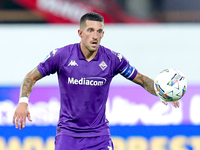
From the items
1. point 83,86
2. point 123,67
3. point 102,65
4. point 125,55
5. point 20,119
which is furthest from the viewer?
point 125,55

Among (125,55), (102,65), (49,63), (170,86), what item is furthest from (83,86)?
(125,55)

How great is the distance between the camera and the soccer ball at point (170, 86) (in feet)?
19.3

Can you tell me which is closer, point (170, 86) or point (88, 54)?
point (170, 86)

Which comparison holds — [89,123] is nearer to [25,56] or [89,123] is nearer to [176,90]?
[176,90]

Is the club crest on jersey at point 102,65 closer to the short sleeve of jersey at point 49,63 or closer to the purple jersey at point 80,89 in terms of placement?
the purple jersey at point 80,89

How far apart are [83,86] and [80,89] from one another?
0.05m

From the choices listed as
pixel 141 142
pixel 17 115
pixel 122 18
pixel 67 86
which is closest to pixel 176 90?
pixel 67 86

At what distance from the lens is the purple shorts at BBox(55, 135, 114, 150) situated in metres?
5.72

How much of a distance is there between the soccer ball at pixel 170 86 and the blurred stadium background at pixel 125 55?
4.29 metres

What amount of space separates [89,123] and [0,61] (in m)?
5.30

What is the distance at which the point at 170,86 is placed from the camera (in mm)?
5887

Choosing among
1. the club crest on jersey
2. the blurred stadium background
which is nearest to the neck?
the club crest on jersey

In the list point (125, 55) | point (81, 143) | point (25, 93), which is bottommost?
point (81, 143)

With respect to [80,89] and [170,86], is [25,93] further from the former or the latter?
[170,86]
